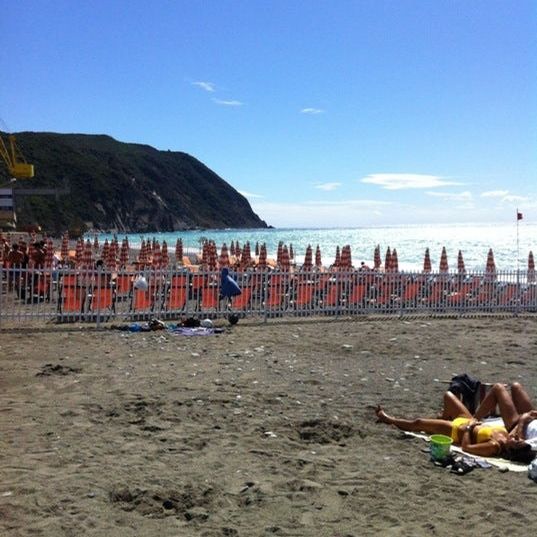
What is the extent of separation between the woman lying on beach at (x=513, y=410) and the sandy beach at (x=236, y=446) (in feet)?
2.37

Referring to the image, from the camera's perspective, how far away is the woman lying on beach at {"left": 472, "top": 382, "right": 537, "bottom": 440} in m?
5.72

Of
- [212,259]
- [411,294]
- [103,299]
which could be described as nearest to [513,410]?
[103,299]

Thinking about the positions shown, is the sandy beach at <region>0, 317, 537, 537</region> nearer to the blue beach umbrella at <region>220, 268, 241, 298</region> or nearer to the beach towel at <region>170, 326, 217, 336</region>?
the beach towel at <region>170, 326, 217, 336</region>

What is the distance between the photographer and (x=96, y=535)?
152 inches

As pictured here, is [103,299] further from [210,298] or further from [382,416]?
[382,416]

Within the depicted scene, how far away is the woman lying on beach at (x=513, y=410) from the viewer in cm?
572

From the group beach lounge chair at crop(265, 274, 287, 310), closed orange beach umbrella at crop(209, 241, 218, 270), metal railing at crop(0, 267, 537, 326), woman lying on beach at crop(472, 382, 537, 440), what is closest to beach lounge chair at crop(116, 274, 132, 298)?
metal railing at crop(0, 267, 537, 326)

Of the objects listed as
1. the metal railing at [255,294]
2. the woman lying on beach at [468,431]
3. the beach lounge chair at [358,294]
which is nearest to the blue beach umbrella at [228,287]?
the metal railing at [255,294]

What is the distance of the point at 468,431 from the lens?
19.2 feet

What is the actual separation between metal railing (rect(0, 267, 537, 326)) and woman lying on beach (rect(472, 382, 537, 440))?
8.70 m

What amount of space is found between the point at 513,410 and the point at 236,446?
2.67 m

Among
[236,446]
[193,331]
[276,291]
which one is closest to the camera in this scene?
[236,446]

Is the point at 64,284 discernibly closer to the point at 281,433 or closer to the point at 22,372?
the point at 22,372

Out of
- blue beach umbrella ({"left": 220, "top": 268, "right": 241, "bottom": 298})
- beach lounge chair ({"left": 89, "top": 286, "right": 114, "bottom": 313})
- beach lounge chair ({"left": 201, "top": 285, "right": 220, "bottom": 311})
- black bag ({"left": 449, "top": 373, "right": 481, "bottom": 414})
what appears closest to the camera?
black bag ({"left": 449, "top": 373, "right": 481, "bottom": 414})
